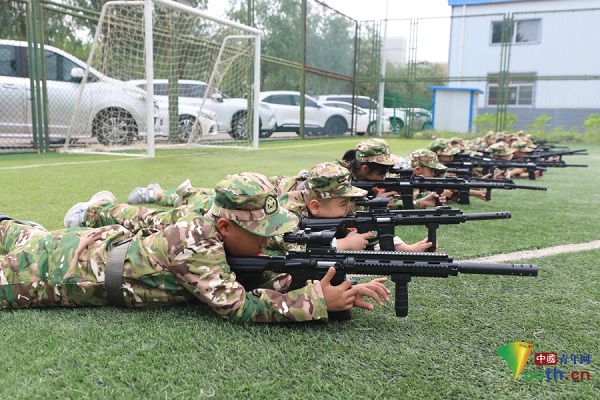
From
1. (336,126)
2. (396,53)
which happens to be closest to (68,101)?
(336,126)

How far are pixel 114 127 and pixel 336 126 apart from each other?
12.4 meters

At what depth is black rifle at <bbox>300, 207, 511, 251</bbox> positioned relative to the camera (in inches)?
135

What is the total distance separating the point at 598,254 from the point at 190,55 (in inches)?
432

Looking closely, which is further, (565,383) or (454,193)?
(454,193)

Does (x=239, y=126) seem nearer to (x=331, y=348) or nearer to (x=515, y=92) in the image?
(x=331, y=348)

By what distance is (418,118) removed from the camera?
24.4m

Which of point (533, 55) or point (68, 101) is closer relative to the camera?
point (68, 101)

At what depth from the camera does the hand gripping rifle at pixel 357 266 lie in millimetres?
2332

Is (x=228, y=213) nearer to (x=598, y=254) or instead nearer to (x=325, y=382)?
(x=325, y=382)

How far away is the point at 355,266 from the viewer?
2.41m

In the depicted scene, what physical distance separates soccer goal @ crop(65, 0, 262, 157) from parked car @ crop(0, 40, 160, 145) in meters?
0.02

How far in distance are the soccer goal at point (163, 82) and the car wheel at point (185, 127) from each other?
0.08ft

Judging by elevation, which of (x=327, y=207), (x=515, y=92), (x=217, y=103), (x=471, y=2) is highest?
(x=471, y=2)

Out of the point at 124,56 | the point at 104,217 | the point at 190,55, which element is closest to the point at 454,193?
the point at 104,217
